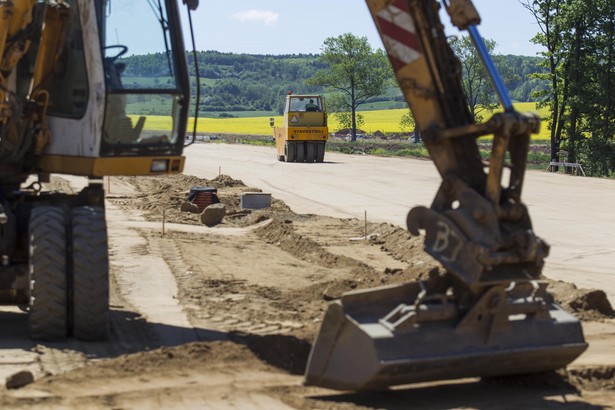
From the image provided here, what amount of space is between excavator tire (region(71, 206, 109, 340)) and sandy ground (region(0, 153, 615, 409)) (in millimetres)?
206

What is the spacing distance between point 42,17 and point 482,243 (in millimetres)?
5400

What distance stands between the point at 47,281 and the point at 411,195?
794 inches

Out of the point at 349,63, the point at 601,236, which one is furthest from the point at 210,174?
the point at 349,63

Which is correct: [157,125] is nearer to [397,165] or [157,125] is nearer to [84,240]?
[84,240]

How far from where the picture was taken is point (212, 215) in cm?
2166

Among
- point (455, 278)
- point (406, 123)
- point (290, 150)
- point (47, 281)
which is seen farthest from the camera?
point (406, 123)

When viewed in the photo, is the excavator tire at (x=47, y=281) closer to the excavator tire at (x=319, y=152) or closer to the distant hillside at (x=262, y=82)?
the excavator tire at (x=319, y=152)

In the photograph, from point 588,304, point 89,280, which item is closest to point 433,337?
point 89,280

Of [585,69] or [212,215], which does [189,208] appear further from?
[585,69]

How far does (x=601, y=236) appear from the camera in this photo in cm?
2047

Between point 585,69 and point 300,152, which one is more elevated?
point 585,69

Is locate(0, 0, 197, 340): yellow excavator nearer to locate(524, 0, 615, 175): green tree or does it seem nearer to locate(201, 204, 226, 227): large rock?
locate(201, 204, 226, 227): large rock

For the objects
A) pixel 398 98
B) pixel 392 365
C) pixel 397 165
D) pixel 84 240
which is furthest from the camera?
pixel 398 98

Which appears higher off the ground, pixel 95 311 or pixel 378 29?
pixel 378 29
